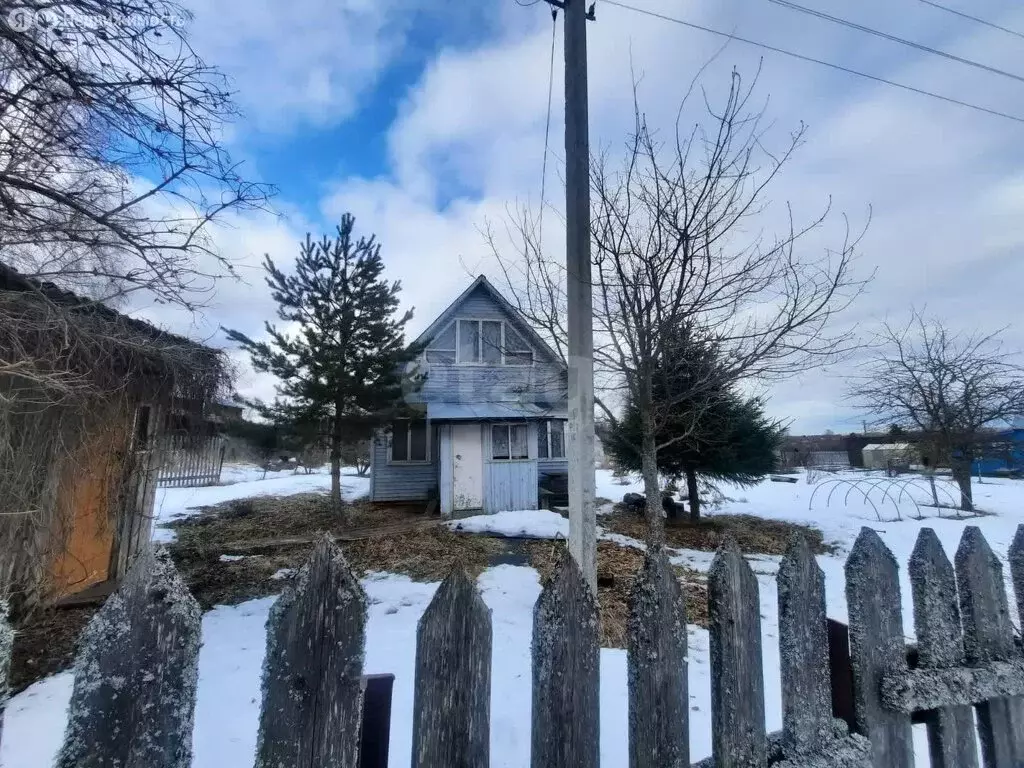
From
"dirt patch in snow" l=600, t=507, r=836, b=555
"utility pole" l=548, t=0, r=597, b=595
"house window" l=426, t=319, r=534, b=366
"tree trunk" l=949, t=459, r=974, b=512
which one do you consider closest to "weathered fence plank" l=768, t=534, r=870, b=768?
"utility pole" l=548, t=0, r=597, b=595

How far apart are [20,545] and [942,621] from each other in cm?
637

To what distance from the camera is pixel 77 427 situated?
14.8 ft

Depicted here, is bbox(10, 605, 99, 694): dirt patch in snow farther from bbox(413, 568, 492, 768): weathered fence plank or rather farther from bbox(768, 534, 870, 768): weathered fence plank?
bbox(768, 534, 870, 768): weathered fence plank

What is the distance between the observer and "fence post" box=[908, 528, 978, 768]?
147 centimetres

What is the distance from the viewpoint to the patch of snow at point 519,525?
8734 mm

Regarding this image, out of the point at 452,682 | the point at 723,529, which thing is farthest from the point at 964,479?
the point at 452,682

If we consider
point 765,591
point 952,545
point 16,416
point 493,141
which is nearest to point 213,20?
point 493,141

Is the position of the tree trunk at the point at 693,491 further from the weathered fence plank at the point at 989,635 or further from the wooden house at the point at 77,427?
the wooden house at the point at 77,427

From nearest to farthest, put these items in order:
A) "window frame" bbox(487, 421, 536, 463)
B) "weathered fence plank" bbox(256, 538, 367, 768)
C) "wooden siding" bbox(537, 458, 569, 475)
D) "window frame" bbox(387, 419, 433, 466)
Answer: "weathered fence plank" bbox(256, 538, 367, 768), "window frame" bbox(487, 421, 536, 463), "window frame" bbox(387, 419, 433, 466), "wooden siding" bbox(537, 458, 569, 475)

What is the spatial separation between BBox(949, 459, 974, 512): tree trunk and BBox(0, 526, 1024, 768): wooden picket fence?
11571 millimetres

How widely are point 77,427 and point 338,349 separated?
6578 mm

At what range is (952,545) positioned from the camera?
251 inches

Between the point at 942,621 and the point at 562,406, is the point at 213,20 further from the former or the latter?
the point at 562,406

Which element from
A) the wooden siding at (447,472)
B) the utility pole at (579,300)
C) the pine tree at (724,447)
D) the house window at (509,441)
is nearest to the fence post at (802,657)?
the utility pole at (579,300)
